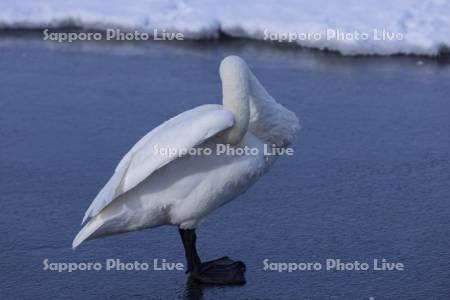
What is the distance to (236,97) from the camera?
6.24m

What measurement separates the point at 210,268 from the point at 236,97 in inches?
37.1

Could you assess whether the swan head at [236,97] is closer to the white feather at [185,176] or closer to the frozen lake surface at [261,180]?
the white feather at [185,176]

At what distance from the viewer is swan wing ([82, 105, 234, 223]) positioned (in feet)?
19.6

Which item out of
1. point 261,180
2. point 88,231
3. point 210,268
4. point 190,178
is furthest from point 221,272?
point 261,180

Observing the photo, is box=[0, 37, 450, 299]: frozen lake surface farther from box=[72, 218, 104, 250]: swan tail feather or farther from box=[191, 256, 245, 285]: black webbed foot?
box=[72, 218, 104, 250]: swan tail feather

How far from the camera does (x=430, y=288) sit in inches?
240

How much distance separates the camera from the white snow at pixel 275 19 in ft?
35.0

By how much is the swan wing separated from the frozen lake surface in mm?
533

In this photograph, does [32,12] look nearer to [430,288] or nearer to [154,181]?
[154,181]

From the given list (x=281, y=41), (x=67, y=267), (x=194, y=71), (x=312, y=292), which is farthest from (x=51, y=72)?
(x=312, y=292)

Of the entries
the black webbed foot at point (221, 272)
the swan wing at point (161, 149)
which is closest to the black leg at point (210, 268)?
the black webbed foot at point (221, 272)

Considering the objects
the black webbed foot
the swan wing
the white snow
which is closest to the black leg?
the black webbed foot

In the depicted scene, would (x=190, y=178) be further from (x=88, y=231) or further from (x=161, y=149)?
(x=88, y=231)

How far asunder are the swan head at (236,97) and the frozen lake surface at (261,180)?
30.7 inches
